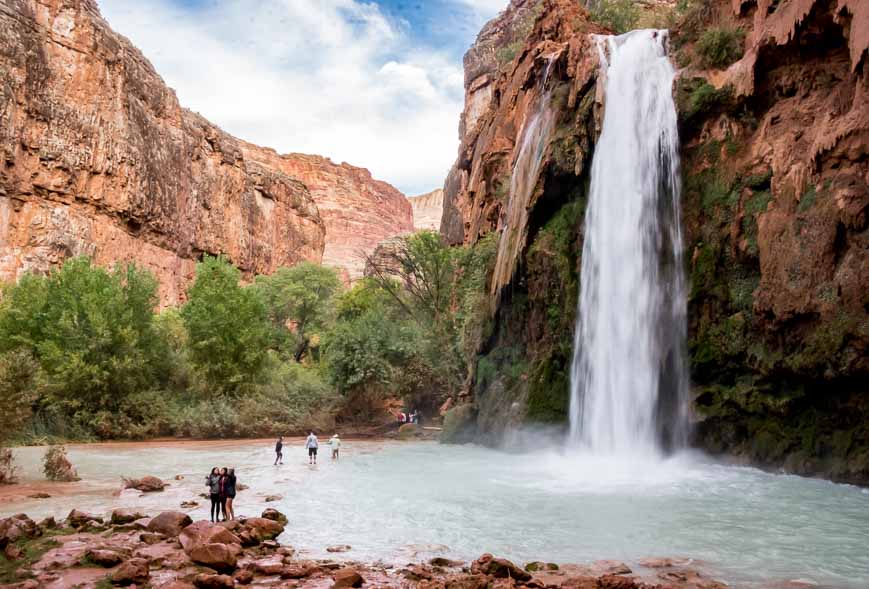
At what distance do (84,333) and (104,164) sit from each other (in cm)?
2693

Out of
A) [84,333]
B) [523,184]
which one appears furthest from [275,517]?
[84,333]

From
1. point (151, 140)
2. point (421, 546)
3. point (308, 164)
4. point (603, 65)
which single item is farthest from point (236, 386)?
point (308, 164)

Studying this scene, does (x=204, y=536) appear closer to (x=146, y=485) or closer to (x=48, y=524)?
(x=48, y=524)

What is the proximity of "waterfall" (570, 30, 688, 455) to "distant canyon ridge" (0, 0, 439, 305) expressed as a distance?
124 feet

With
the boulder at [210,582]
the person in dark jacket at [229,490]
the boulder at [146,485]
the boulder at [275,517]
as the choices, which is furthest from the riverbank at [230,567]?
the boulder at [146,485]

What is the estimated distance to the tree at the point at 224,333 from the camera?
107 ft

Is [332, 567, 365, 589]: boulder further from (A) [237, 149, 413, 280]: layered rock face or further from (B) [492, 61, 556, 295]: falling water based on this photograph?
(A) [237, 149, 413, 280]: layered rock face

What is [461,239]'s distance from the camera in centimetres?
4631

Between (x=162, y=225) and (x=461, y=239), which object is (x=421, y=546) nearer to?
(x=461, y=239)

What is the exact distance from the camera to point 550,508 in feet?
37.0

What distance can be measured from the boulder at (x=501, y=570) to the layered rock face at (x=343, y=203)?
11386 cm

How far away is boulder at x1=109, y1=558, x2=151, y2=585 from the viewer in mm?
6324

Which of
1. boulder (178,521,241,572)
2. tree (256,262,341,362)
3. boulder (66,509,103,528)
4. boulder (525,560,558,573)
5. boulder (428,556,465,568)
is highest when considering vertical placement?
tree (256,262,341,362)

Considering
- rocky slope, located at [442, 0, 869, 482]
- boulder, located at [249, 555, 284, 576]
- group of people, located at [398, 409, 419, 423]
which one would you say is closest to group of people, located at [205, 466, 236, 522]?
boulder, located at [249, 555, 284, 576]
